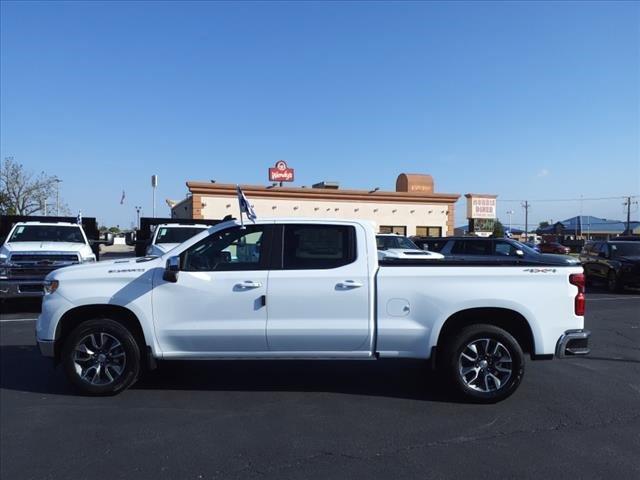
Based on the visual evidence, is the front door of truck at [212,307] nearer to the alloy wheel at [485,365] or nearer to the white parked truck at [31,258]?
the alloy wheel at [485,365]

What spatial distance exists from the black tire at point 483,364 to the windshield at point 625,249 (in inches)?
585

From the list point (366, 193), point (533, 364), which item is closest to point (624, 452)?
point (533, 364)

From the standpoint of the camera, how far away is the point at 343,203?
3616 centimetres

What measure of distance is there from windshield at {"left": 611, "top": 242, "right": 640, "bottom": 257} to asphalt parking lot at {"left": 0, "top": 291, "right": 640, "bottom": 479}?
500 inches

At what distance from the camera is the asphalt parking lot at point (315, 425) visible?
4.04 metres

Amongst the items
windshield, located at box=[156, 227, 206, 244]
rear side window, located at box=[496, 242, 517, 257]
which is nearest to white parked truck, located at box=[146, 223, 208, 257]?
windshield, located at box=[156, 227, 206, 244]

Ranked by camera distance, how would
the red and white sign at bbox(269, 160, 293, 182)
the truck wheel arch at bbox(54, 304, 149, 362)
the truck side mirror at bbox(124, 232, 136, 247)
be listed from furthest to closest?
the red and white sign at bbox(269, 160, 293, 182)
the truck side mirror at bbox(124, 232, 136, 247)
the truck wheel arch at bbox(54, 304, 149, 362)

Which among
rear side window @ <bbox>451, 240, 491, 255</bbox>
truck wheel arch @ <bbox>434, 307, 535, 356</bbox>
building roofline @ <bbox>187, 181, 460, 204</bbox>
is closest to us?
truck wheel arch @ <bbox>434, 307, 535, 356</bbox>

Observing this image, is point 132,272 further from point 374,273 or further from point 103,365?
point 374,273

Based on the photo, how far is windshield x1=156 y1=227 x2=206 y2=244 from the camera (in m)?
14.5

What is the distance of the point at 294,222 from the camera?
5789 millimetres

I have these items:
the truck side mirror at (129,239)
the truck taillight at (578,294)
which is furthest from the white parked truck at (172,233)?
the truck taillight at (578,294)

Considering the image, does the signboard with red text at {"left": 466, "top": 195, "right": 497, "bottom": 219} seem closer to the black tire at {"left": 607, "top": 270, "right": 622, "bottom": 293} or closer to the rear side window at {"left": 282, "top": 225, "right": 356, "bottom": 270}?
the black tire at {"left": 607, "top": 270, "right": 622, "bottom": 293}

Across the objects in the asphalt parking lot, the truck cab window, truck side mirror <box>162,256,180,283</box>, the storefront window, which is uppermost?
the storefront window
